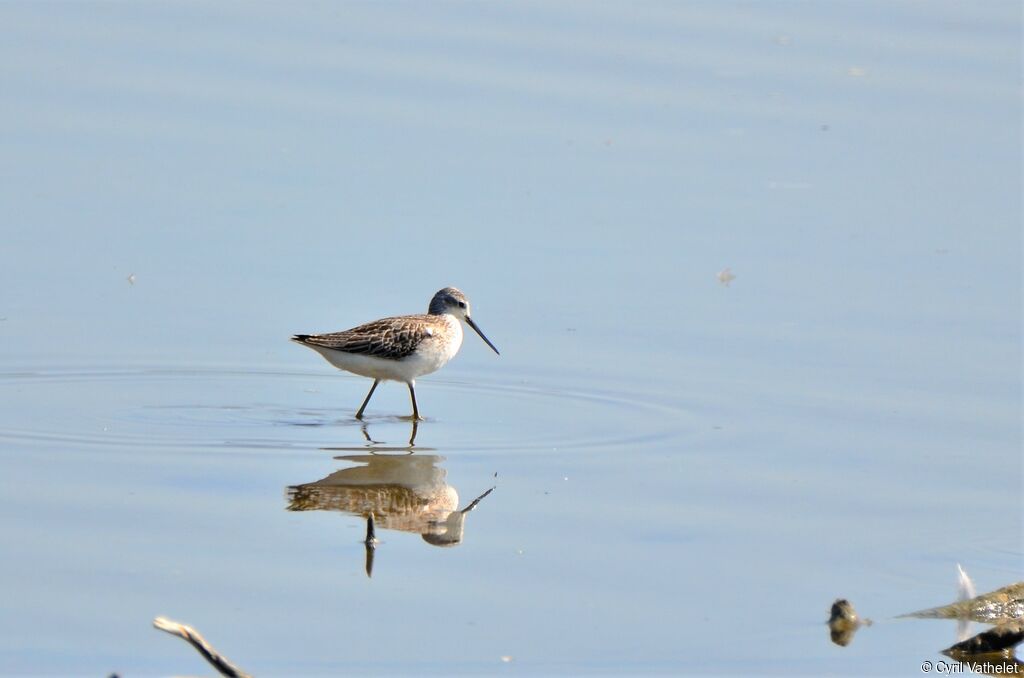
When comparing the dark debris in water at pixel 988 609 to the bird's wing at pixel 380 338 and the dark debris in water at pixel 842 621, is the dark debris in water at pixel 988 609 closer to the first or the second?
the dark debris in water at pixel 842 621

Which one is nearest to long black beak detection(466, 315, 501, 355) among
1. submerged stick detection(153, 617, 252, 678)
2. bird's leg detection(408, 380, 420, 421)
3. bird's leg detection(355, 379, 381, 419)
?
bird's leg detection(408, 380, 420, 421)

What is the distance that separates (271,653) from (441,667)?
62cm

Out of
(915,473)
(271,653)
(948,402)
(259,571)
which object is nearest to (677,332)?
(948,402)

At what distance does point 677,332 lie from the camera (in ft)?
39.8

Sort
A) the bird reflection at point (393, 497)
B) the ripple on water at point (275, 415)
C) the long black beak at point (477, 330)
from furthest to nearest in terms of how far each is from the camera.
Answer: the long black beak at point (477, 330) → the ripple on water at point (275, 415) → the bird reflection at point (393, 497)

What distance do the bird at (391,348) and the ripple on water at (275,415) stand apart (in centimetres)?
25

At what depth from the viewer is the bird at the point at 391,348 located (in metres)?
11.5

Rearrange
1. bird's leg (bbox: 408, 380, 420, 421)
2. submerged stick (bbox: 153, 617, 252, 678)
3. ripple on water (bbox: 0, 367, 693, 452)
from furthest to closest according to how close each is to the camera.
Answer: bird's leg (bbox: 408, 380, 420, 421) < ripple on water (bbox: 0, 367, 693, 452) < submerged stick (bbox: 153, 617, 252, 678)

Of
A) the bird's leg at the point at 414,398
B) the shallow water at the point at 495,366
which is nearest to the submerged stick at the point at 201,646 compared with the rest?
the shallow water at the point at 495,366

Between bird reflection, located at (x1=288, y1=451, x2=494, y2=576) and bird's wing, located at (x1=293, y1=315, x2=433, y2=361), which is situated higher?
bird's wing, located at (x1=293, y1=315, x2=433, y2=361)

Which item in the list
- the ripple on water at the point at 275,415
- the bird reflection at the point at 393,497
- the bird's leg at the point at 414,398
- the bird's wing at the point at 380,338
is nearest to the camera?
the bird reflection at the point at 393,497

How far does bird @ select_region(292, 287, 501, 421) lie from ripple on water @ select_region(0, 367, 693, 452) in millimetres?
248

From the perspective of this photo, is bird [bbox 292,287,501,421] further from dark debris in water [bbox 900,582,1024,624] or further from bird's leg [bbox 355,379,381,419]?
dark debris in water [bbox 900,582,1024,624]

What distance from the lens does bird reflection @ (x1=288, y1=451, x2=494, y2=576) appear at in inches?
328
